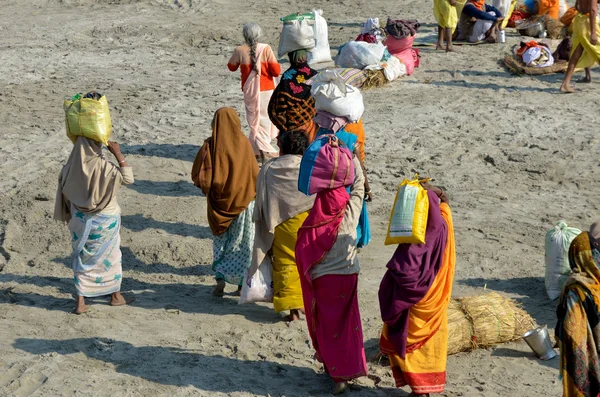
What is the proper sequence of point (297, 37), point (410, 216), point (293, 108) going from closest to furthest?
point (410, 216) → point (293, 108) → point (297, 37)

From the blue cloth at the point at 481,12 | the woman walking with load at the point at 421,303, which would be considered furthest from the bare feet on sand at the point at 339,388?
the blue cloth at the point at 481,12

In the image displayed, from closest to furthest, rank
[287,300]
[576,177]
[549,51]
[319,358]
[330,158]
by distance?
[330,158], [319,358], [287,300], [576,177], [549,51]

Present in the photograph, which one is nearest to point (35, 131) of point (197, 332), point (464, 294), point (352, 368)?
point (197, 332)

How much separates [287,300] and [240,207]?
888 mm

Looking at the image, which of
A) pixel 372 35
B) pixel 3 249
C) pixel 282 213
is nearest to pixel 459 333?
pixel 282 213

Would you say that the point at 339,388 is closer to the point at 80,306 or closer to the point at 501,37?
the point at 80,306

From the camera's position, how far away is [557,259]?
7.14 metres

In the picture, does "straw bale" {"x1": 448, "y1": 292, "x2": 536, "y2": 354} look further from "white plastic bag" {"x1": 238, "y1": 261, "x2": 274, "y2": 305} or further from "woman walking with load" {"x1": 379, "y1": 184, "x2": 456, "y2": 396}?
"white plastic bag" {"x1": 238, "y1": 261, "x2": 274, "y2": 305}

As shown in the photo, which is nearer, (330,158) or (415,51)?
(330,158)

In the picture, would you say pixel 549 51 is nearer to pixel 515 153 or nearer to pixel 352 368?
pixel 515 153

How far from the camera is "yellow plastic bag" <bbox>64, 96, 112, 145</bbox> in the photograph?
20.6 feet

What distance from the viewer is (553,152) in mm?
10430

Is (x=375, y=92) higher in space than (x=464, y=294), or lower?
higher

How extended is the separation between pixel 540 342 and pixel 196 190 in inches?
170
